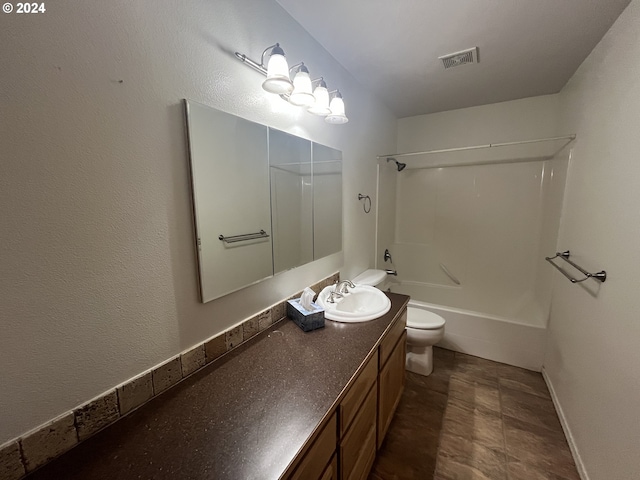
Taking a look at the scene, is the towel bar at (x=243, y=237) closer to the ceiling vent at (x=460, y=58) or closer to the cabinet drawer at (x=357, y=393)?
the cabinet drawer at (x=357, y=393)

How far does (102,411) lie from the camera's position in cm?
75

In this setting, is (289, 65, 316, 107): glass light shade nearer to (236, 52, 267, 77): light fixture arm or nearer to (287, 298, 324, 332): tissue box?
(236, 52, 267, 77): light fixture arm

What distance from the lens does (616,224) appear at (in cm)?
119

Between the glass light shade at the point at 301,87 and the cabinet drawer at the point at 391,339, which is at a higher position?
the glass light shade at the point at 301,87

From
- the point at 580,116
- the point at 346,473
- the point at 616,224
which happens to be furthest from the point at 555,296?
the point at 346,473

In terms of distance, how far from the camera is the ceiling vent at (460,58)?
5.38 ft

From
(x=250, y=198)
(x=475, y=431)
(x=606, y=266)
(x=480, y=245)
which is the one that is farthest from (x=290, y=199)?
(x=480, y=245)

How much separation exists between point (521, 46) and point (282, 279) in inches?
80.7

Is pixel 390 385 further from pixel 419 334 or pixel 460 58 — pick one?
pixel 460 58

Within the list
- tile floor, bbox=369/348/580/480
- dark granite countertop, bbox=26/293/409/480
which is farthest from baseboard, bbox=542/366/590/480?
dark granite countertop, bbox=26/293/409/480

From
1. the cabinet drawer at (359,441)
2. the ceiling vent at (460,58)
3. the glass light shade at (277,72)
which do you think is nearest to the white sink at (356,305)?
the cabinet drawer at (359,441)

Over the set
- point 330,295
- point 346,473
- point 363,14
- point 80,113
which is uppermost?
point 363,14

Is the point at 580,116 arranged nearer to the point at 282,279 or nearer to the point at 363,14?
the point at 363,14

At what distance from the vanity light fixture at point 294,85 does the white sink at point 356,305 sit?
106cm
